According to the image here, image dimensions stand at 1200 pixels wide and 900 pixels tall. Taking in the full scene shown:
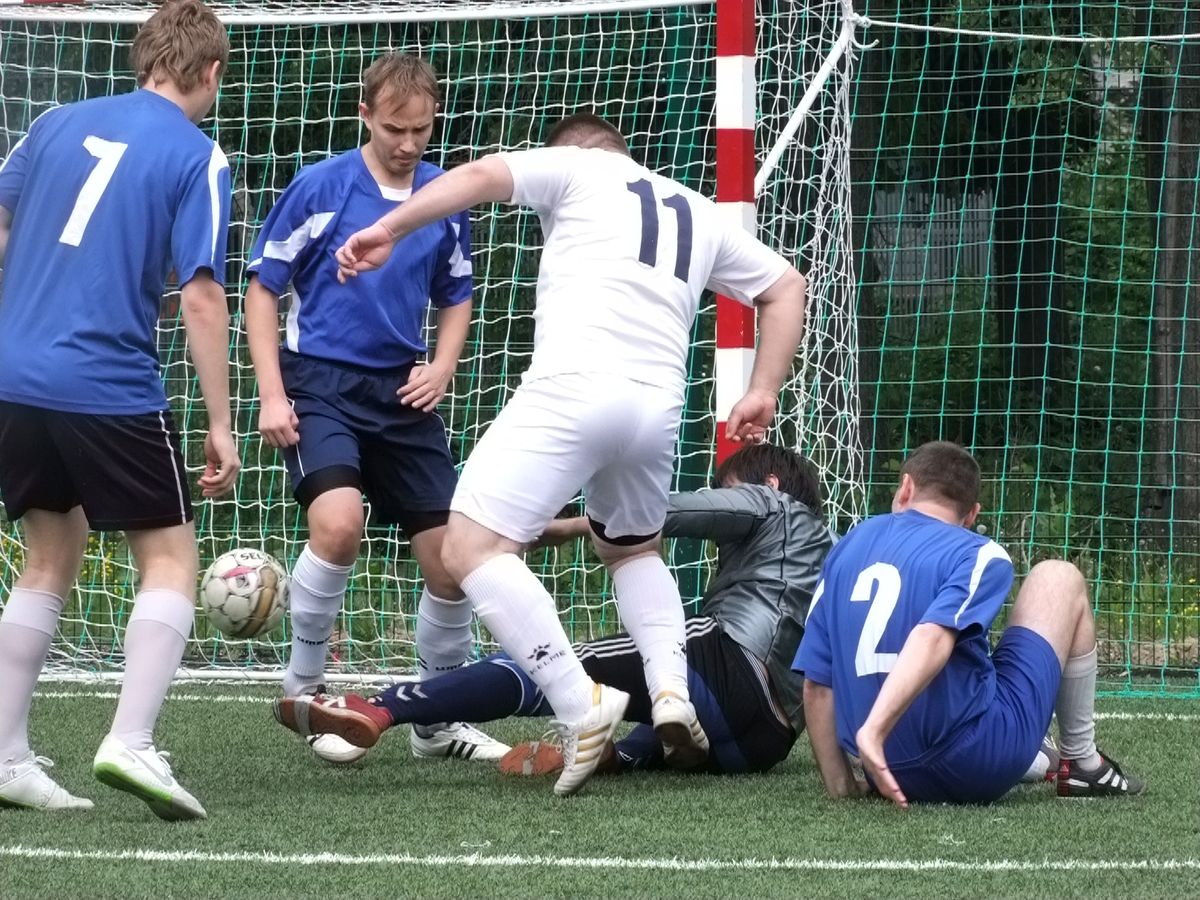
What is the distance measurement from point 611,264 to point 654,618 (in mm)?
922

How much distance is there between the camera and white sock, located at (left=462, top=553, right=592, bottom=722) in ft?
14.7

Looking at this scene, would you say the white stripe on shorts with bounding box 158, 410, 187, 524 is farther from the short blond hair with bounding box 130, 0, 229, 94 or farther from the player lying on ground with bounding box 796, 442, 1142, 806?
the player lying on ground with bounding box 796, 442, 1142, 806

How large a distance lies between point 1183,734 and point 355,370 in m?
2.72

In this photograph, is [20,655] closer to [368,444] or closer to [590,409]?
[368,444]

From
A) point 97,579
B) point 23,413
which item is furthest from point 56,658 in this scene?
point 23,413

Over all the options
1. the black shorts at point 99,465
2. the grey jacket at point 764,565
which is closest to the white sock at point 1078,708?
the grey jacket at point 764,565

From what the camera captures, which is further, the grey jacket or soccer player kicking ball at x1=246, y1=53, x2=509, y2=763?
soccer player kicking ball at x1=246, y1=53, x2=509, y2=763

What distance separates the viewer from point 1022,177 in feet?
34.2

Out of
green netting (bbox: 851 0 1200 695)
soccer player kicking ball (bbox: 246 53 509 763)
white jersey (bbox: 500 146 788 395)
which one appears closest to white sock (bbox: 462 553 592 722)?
white jersey (bbox: 500 146 788 395)

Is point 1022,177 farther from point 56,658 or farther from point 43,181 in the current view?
point 43,181

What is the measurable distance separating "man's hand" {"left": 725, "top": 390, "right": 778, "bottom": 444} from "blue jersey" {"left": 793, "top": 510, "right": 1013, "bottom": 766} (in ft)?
1.47

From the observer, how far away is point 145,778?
4.11m

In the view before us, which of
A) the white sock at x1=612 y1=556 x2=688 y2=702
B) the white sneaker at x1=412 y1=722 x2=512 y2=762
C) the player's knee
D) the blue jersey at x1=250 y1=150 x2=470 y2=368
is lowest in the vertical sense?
the white sneaker at x1=412 y1=722 x2=512 y2=762

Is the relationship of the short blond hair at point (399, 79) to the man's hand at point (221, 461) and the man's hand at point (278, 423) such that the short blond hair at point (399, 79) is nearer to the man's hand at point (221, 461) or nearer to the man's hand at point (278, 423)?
the man's hand at point (278, 423)
